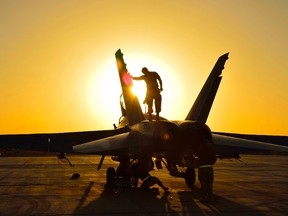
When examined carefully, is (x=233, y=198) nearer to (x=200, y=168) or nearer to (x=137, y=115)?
(x=200, y=168)

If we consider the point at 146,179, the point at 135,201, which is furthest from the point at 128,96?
the point at 135,201

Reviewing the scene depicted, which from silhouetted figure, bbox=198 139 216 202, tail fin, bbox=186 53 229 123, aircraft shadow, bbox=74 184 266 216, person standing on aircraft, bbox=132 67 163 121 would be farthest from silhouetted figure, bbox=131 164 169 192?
tail fin, bbox=186 53 229 123

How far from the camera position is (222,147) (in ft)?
44.3

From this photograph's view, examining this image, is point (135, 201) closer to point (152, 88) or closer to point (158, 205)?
point (158, 205)

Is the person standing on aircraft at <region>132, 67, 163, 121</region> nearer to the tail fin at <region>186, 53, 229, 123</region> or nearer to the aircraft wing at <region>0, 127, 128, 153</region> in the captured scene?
the tail fin at <region>186, 53, 229, 123</region>

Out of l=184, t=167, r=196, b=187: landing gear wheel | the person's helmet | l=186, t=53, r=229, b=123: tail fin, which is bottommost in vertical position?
l=184, t=167, r=196, b=187: landing gear wheel

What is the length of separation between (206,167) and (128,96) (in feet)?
16.0

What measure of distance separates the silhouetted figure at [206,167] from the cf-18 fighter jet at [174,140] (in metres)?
0.19

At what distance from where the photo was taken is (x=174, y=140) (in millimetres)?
11969

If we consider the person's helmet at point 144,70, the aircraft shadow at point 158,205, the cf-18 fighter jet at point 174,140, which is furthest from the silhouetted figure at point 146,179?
the person's helmet at point 144,70

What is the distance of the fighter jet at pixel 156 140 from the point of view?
12.0 m

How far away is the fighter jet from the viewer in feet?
39.5

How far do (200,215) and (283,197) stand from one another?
182 inches

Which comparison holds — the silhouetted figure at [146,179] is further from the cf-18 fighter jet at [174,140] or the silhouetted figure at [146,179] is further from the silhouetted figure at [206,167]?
the silhouetted figure at [206,167]
